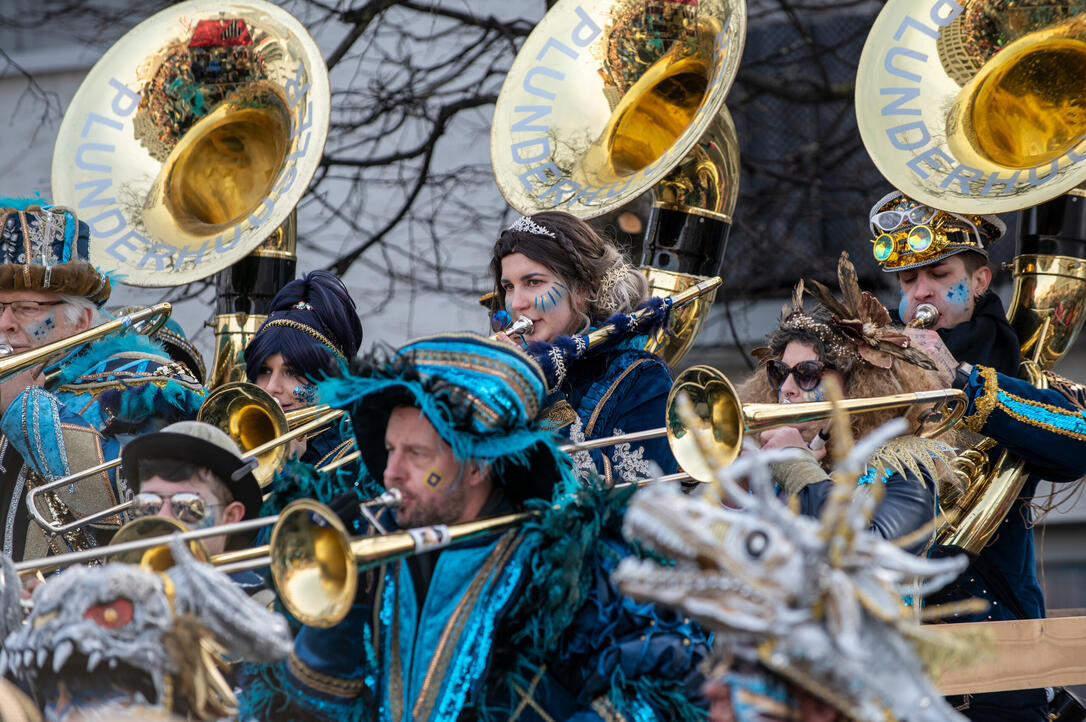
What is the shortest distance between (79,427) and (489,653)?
6.23ft

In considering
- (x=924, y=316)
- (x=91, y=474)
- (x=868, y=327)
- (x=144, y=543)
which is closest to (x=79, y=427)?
(x=91, y=474)

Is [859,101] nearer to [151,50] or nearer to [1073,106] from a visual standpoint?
[1073,106]

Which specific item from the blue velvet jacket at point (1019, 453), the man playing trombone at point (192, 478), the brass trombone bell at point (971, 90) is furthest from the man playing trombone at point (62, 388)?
the brass trombone bell at point (971, 90)

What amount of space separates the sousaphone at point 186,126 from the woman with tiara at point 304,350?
2.47 feet

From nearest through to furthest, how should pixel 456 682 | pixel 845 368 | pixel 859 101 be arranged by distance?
pixel 456 682 < pixel 845 368 < pixel 859 101

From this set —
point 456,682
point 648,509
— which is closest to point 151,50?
point 456,682

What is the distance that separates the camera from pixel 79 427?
4148 mm

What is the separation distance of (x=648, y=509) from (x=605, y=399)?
1.90 metres

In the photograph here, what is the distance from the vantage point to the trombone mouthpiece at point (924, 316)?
4.32 metres

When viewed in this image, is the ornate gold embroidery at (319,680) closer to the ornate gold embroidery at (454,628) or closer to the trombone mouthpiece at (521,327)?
the ornate gold embroidery at (454,628)

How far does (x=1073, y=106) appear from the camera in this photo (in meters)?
4.61

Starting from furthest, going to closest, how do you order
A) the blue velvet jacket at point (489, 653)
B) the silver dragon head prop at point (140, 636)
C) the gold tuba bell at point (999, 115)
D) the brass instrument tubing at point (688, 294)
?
the gold tuba bell at point (999, 115) < the brass instrument tubing at point (688, 294) < the blue velvet jacket at point (489, 653) < the silver dragon head prop at point (140, 636)

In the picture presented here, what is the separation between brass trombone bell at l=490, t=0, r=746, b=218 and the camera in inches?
191

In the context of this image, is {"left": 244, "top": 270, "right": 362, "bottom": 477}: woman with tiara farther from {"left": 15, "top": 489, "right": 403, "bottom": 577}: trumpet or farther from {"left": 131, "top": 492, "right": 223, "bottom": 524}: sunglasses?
{"left": 15, "top": 489, "right": 403, "bottom": 577}: trumpet
